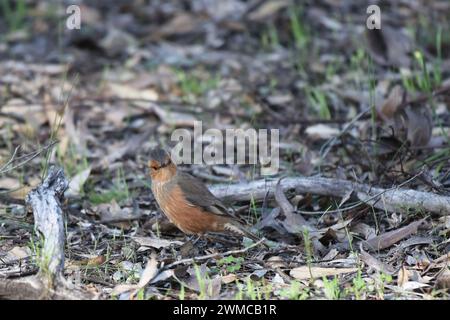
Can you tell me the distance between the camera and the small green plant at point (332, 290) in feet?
14.1

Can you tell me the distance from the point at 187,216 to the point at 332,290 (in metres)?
1.58

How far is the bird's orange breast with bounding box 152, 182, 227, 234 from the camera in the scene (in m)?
5.62

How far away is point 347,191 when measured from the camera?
5.57 m

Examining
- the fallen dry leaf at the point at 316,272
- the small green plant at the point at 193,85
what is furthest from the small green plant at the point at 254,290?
the small green plant at the point at 193,85

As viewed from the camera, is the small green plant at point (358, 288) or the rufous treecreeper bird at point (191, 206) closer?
the small green plant at point (358, 288)

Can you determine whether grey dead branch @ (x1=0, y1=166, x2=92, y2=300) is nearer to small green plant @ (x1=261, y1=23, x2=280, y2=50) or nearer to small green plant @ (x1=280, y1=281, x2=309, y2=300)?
small green plant @ (x1=280, y1=281, x2=309, y2=300)

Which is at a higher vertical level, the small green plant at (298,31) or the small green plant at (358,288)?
the small green plant at (298,31)

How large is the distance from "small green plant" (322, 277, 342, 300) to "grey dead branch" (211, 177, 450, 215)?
1096 millimetres

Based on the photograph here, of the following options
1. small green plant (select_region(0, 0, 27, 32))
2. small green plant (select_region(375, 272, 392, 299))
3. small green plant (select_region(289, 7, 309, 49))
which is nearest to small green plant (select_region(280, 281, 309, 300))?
small green plant (select_region(375, 272, 392, 299))

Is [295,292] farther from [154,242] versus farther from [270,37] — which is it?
[270,37]

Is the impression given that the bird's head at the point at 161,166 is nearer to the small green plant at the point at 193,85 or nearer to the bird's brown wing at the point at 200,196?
the bird's brown wing at the point at 200,196

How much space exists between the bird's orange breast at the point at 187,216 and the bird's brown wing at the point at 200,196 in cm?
4

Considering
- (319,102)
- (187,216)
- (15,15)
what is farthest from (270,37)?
(187,216)
